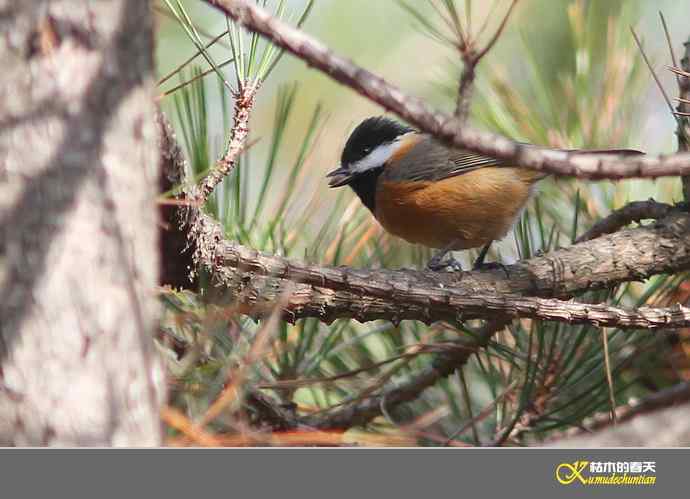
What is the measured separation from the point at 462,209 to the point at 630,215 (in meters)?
1.06

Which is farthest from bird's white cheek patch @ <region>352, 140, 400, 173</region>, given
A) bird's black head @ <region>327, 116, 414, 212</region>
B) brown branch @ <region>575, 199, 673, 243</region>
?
brown branch @ <region>575, 199, 673, 243</region>

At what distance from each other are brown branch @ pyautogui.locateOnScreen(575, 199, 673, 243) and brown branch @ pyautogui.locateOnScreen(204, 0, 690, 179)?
1.17 m

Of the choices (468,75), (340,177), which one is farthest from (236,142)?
(340,177)

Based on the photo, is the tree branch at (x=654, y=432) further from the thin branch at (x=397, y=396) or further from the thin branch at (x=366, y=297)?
the thin branch at (x=397, y=396)

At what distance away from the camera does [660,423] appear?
923 millimetres

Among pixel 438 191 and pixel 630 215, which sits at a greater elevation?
pixel 438 191

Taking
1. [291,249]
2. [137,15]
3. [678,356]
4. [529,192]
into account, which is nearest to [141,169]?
[137,15]

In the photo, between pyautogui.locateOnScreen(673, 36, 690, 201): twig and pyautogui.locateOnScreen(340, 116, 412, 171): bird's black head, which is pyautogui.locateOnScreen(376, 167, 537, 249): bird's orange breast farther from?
pyautogui.locateOnScreen(673, 36, 690, 201): twig

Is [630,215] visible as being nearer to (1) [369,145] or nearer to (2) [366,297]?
(2) [366,297]

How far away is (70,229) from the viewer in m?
0.86

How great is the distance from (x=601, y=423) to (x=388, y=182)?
164 cm

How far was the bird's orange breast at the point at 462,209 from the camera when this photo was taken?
3.26m

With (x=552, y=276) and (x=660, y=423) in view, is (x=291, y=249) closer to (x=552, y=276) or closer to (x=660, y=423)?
(x=552, y=276)

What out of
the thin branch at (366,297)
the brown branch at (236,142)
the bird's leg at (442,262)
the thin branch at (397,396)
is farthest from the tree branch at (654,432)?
the bird's leg at (442,262)
